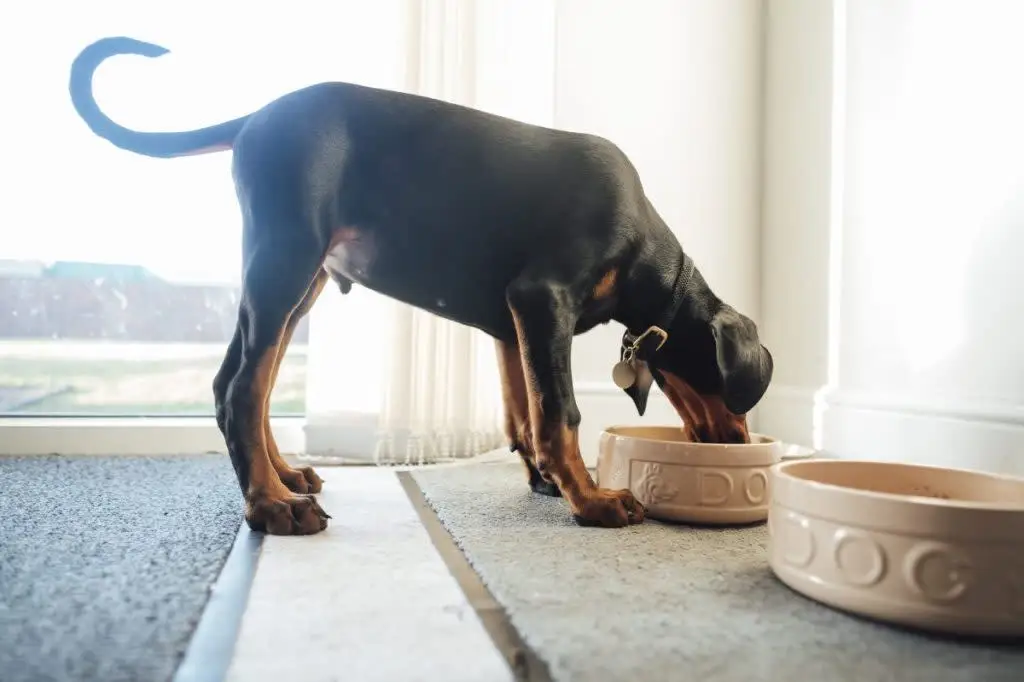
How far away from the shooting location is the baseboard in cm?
138

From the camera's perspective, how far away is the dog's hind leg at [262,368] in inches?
42.6

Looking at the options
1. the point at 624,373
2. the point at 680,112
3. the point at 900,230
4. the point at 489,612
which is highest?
the point at 680,112

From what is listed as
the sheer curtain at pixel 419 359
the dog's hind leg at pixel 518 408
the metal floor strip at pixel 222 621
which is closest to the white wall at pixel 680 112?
the sheer curtain at pixel 419 359

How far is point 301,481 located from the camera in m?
1.37

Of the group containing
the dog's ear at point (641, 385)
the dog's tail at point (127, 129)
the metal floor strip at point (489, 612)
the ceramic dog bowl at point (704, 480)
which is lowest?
the metal floor strip at point (489, 612)

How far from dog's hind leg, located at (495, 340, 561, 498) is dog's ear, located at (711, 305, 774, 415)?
1.18 feet

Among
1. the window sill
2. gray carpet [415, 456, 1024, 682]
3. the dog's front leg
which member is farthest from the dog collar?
the window sill

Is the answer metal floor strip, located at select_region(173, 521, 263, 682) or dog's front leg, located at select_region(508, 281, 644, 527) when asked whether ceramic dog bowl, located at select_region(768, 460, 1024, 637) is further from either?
metal floor strip, located at select_region(173, 521, 263, 682)

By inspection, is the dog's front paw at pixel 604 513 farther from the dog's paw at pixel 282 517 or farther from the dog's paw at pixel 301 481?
the dog's paw at pixel 301 481

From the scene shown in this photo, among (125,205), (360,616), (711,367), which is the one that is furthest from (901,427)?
(125,205)

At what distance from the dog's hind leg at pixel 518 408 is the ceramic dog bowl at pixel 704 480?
0.26m

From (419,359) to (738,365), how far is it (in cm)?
90

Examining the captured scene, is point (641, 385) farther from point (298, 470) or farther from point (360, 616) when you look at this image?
point (360, 616)

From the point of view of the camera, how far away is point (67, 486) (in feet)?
4.52
